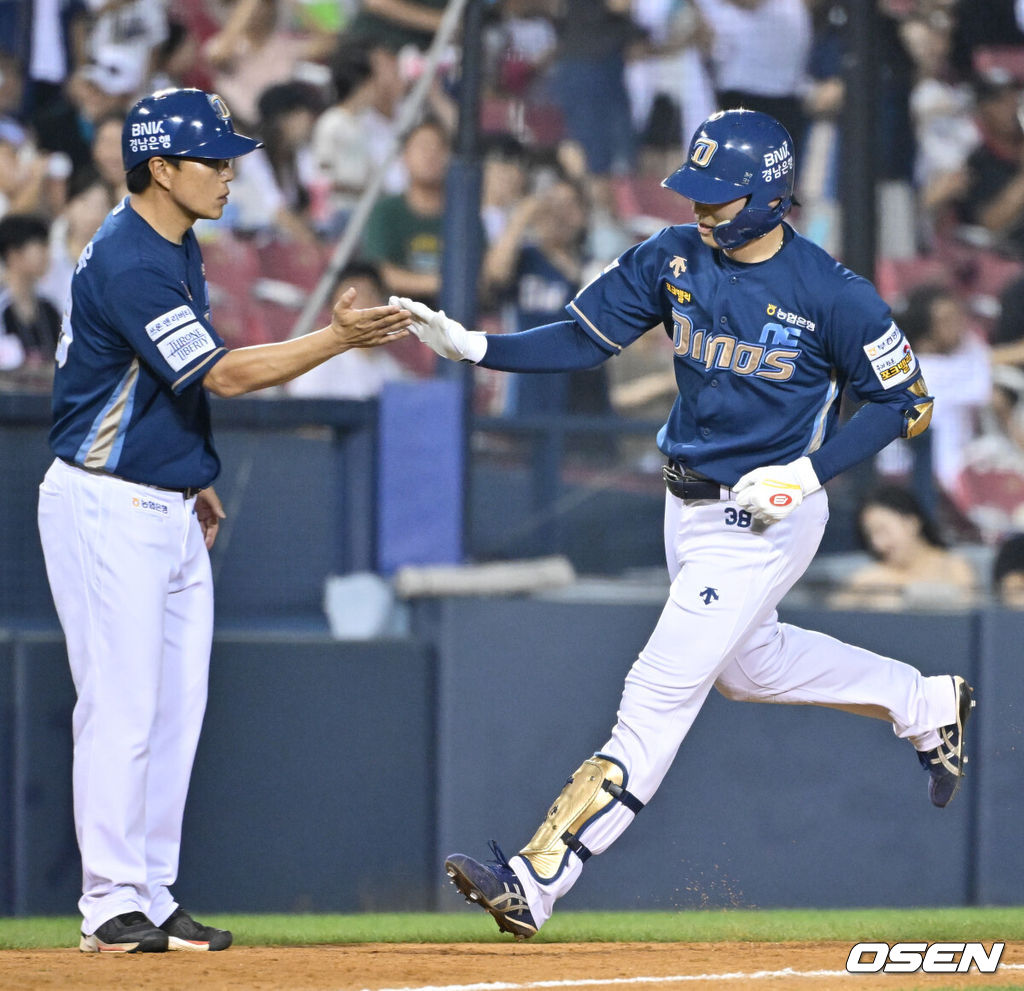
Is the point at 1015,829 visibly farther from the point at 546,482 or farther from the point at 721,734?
the point at 546,482

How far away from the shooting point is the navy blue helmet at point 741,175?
3.94 m

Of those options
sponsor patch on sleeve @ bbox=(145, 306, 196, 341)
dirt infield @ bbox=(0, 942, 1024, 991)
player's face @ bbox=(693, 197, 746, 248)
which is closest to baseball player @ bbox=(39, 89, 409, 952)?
sponsor patch on sleeve @ bbox=(145, 306, 196, 341)

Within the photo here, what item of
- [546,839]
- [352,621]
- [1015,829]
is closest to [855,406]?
[1015,829]

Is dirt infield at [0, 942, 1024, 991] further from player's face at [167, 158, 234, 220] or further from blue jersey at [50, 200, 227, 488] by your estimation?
player's face at [167, 158, 234, 220]

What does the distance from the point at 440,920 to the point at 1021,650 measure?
2.23 meters

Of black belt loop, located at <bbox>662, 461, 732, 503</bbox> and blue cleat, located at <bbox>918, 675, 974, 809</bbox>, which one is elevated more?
black belt loop, located at <bbox>662, 461, 732, 503</bbox>

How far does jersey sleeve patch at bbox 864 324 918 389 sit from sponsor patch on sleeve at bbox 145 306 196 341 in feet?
5.34

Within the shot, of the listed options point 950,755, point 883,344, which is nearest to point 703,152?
point 883,344

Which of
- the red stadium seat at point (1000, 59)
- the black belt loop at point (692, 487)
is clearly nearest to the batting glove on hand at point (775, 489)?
the black belt loop at point (692, 487)

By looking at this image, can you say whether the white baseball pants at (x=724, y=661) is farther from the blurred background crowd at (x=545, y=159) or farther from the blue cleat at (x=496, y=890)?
the blurred background crowd at (x=545, y=159)

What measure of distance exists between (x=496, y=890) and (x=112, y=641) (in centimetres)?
110

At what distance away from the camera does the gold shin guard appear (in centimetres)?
386

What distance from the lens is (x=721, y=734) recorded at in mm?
5844

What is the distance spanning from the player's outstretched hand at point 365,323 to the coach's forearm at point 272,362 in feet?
0.10
